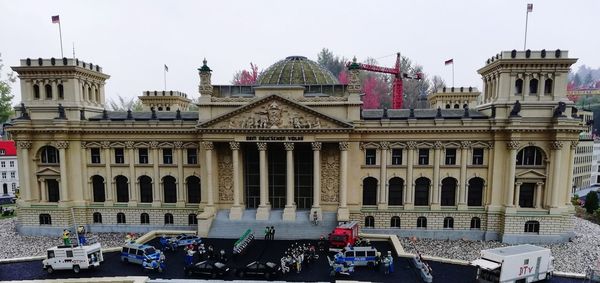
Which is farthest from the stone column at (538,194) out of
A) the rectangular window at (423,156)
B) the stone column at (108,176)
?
the stone column at (108,176)

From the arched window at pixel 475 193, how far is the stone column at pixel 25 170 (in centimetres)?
5298

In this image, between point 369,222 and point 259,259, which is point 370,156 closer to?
point 369,222

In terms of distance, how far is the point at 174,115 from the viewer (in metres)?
45.6

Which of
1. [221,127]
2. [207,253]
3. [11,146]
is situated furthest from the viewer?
[11,146]

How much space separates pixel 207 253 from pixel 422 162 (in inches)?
1019

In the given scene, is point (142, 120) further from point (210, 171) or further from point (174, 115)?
point (210, 171)

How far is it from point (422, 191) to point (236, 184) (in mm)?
22106

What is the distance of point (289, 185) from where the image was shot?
133 feet

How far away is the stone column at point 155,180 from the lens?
4294 cm

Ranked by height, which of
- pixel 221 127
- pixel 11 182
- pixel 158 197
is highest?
pixel 221 127

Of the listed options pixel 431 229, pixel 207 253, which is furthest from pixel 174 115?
pixel 431 229

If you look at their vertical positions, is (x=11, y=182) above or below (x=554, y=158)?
below

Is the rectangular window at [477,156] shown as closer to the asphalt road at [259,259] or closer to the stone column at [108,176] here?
the asphalt road at [259,259]

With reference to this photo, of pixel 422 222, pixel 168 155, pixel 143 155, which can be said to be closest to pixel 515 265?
pixel 422 222
